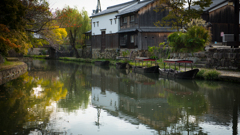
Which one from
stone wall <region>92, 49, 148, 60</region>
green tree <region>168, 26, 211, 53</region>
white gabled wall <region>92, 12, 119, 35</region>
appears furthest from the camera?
white gabled wall <region>92, 12, 119, 35</region>

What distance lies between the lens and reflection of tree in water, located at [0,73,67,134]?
25.0 feet

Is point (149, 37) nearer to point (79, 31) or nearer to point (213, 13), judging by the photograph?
point (213, 13)

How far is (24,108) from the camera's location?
998 centimetres

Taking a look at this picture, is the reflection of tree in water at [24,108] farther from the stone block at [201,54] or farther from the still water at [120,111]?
the stone block at [201,54]

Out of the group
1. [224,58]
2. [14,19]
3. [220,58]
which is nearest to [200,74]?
[224,58]

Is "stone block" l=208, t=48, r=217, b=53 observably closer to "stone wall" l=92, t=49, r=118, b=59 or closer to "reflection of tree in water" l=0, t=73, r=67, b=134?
"reflection of tree in water" l=0, t=73, r=67, b=134

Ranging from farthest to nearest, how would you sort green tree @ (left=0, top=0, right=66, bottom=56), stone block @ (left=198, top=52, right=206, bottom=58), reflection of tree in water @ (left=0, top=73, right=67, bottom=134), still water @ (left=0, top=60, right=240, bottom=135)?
stone block @ (left=198, top=52, right=206, bottom=58) < green tree @ (left=0, top=0, right=66, bottom=56) < reflection of tree in water @ (left=0, top=73, right=67, bottom=134) < still water @ (left=0, top=60, right=240, bottom=135)

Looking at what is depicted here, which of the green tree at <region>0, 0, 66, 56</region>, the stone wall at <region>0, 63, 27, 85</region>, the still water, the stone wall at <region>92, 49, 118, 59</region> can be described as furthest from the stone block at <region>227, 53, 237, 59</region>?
the stone wall at <region>92, 49, 118, 59</region>

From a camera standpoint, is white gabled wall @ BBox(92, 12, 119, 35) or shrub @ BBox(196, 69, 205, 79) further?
white gabled wall @ BBox(92, 12, 119, 35)

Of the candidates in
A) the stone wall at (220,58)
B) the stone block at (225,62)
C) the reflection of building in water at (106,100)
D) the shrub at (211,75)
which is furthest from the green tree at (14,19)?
the stone block at (225,62)

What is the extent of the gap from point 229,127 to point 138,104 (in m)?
4.19

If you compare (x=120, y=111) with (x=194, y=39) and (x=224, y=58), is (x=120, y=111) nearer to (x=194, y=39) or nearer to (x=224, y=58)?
(x=224, y=58)

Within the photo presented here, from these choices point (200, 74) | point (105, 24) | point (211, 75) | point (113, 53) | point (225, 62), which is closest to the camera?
Result: point (211, 75)

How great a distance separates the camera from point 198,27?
24688mm
